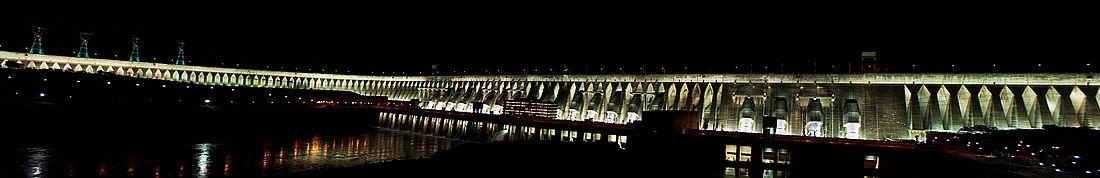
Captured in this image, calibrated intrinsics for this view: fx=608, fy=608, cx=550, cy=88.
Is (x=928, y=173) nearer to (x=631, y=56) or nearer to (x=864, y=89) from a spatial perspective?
(x=864, y=89)

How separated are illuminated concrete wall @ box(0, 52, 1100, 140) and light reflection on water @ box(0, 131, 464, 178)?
2173 cm

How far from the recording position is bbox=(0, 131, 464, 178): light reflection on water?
27.0 m

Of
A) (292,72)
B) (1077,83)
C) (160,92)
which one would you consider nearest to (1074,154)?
(1077,83)

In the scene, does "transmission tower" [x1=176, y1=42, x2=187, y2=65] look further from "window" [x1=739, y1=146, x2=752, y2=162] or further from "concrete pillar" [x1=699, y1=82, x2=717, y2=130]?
"window" [x1=739, y1=146, x2=752, y2=162]

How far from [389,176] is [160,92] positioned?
1875 inches

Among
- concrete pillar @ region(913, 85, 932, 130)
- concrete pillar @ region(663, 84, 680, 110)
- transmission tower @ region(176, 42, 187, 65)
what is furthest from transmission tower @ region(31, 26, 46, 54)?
concrete pillar @ region(913, 85, 932, 130)

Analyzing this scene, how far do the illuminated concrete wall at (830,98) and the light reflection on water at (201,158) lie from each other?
21.7 meters

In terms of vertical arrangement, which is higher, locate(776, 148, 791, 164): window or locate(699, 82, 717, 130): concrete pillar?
locate(699, 82, 717, 130): concrete pillar

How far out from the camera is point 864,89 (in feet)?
146

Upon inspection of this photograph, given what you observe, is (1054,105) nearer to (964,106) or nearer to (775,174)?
(964,106)

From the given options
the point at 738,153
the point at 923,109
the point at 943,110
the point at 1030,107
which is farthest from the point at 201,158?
the point at 1030,107

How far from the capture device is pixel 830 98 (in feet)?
148

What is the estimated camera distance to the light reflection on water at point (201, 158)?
27.0m

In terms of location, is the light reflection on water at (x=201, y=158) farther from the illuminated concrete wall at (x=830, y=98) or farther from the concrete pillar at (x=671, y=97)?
the illuminated concrete wall at (x=830, y=98)
